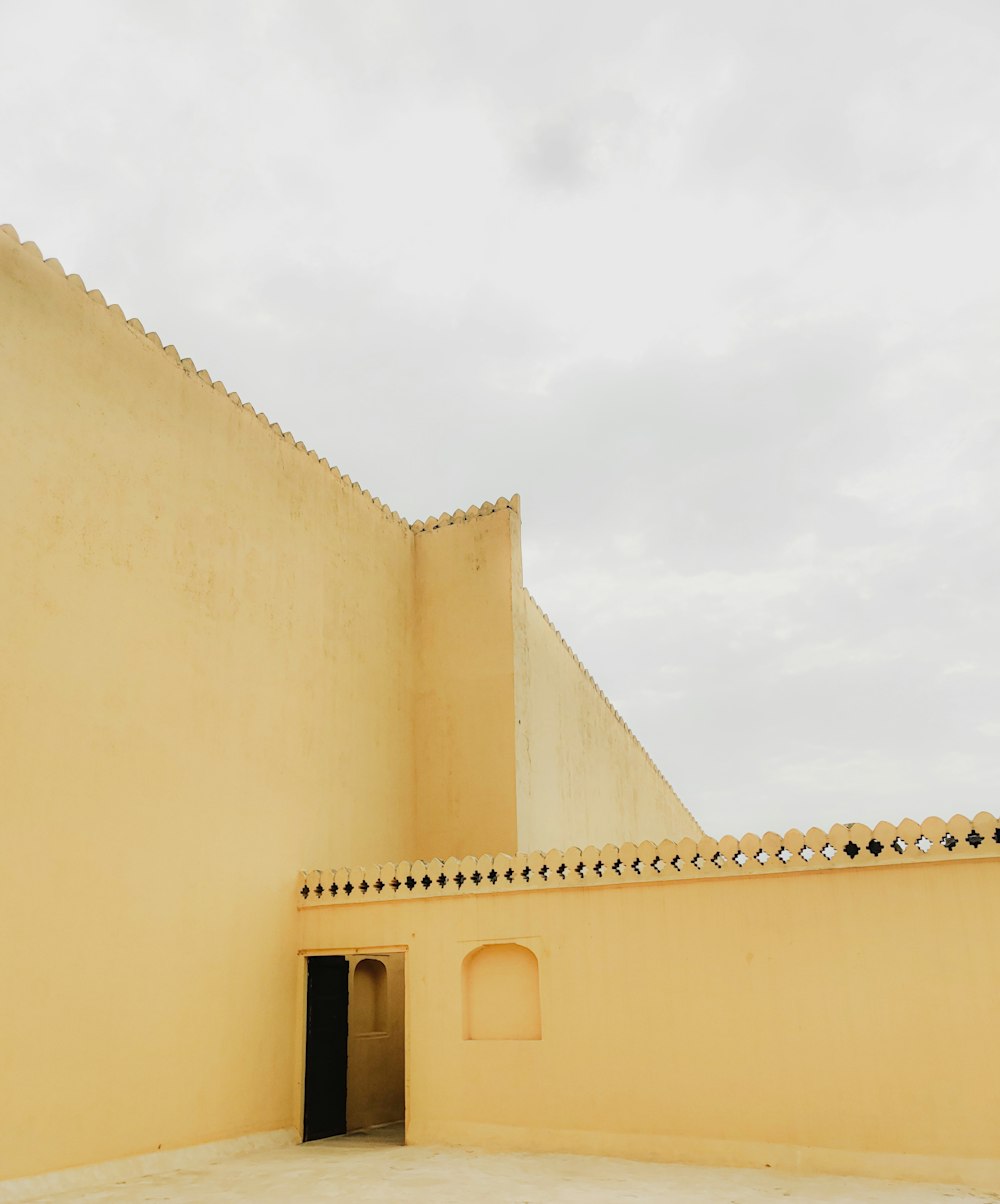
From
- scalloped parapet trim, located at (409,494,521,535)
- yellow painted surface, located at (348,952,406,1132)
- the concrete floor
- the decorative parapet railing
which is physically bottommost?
the concrete floor

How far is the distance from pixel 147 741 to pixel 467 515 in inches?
200

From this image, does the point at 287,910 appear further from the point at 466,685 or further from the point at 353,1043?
the point at 466,685

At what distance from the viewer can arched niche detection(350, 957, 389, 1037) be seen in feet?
31.8

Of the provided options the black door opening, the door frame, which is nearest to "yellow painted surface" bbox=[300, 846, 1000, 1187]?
the door frame

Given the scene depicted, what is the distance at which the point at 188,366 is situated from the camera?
8.49 m

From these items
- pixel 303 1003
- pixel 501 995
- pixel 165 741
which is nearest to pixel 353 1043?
pixel 303 1003

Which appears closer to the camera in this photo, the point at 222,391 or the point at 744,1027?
the point at 744,1027

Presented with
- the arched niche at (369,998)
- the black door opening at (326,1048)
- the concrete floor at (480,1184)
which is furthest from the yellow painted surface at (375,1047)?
the concrete floor at (480,1184)

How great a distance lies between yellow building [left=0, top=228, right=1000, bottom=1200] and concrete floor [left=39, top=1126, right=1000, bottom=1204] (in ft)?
0.75

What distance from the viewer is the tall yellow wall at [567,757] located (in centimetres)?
1074

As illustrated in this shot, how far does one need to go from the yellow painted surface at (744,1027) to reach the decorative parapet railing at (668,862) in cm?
8

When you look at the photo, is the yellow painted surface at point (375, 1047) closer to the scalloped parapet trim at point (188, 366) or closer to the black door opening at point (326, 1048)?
the black door opening at point (326, 1048)

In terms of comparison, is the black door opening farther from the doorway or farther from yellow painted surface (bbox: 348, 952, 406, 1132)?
yellow painted surface (bbox: 348, 952, 406, 1132)

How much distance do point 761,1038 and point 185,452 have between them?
20.7 ft
